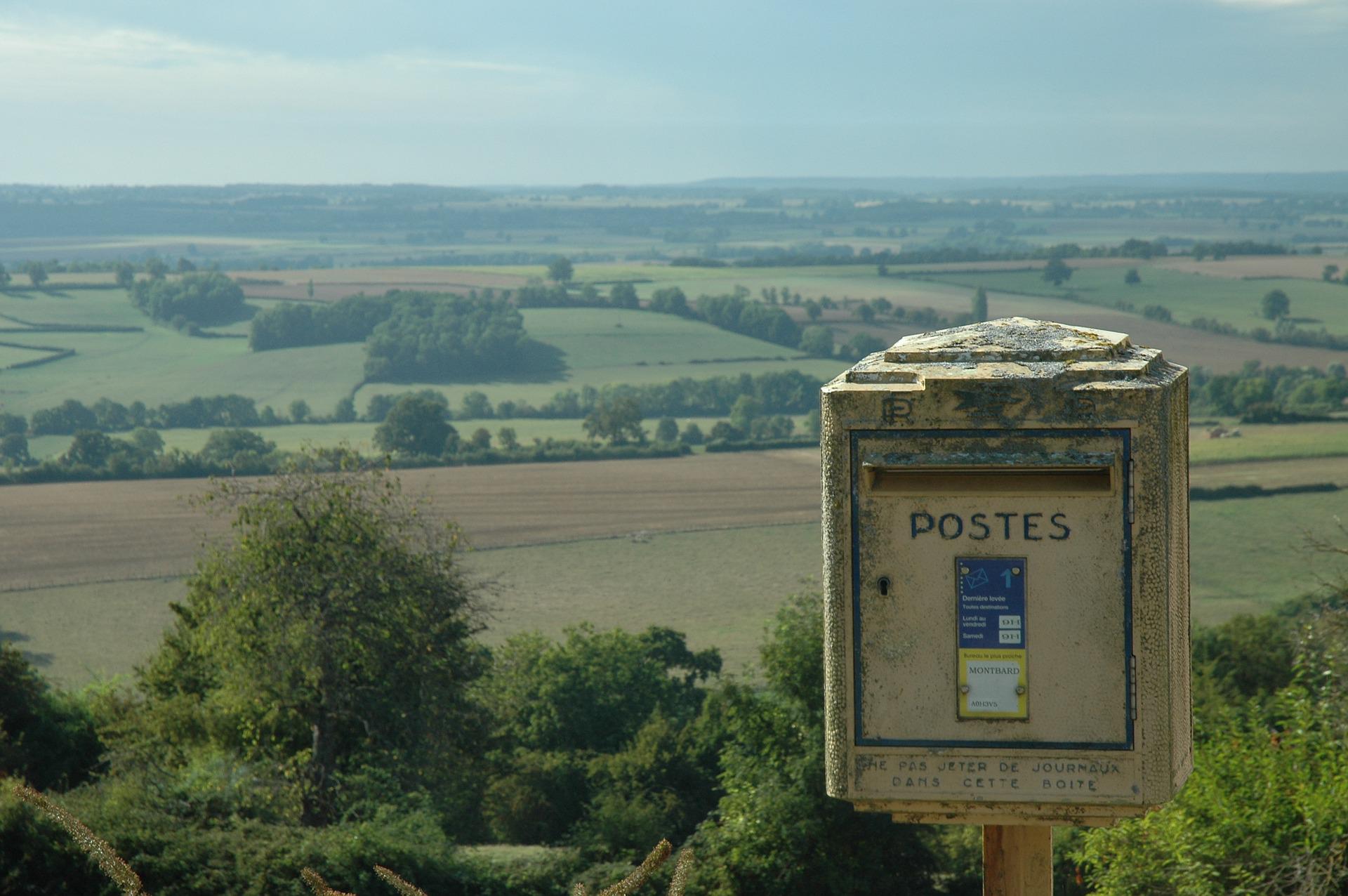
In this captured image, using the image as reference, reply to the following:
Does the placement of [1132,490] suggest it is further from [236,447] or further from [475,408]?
[475,408]

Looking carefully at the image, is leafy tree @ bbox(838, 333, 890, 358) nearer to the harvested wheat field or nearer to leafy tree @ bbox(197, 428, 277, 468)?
the harvested wheat field

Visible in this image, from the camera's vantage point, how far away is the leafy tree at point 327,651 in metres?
23.0

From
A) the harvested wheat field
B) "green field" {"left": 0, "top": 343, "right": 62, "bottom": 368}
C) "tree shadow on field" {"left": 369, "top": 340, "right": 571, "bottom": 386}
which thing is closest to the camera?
"green field" {"left": 0, "top": 343, "right": 62, "bottom": 368}

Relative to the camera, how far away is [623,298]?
485 ft

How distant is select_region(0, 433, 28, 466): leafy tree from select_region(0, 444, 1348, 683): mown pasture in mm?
15059

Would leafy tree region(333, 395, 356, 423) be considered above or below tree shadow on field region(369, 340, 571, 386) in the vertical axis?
below

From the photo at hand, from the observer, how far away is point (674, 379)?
364 ft

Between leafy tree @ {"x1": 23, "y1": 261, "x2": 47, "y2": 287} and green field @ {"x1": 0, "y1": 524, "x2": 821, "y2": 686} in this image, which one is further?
leafy tree @ {"x1": 23, "y1": 261, "x2": 47, "y2": 287}

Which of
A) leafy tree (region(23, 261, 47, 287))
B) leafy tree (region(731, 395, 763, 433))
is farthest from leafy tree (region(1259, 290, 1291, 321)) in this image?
leafy tree (region(23, 261, 47, 287))

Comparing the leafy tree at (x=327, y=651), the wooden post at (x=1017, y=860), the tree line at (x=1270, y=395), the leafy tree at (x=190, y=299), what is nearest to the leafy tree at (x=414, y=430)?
the tree line at (x=1270, y=395)

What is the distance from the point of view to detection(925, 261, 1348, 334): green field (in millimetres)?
112062

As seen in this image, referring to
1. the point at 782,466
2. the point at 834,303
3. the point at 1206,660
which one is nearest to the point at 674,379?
the point at 834,303

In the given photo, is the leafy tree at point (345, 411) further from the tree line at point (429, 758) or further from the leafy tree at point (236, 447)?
the tree line at point (429, 758)

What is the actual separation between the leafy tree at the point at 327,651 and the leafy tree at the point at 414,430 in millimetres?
57081
